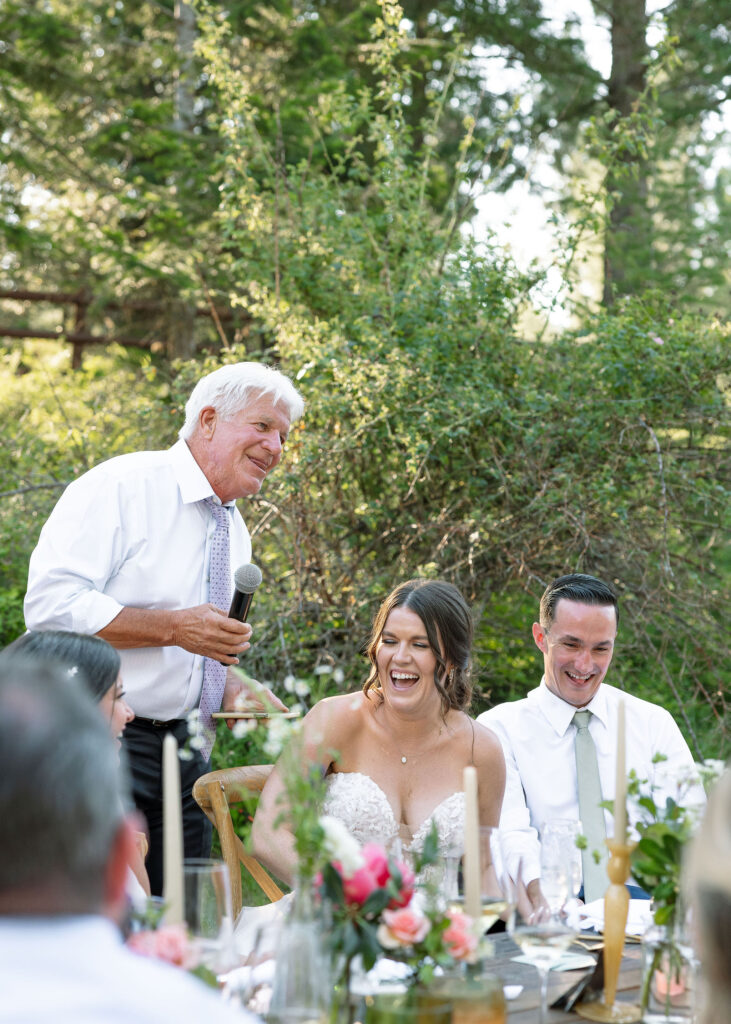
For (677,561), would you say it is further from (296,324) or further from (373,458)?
(296,324)

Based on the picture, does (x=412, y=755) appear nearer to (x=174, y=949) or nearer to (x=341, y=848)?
(x=341, y=848)

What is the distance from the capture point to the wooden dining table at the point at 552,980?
6.47 ft

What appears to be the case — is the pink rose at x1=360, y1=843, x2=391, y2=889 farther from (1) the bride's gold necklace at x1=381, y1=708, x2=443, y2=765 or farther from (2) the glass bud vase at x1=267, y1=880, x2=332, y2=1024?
(1) the bride's gold necklace at x1=381, y1=708, x2=443, y2=765

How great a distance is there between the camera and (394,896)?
1.66 m

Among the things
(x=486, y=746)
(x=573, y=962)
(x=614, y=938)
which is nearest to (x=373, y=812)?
(x=486, y=746)

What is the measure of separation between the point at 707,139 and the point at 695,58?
1894 mm

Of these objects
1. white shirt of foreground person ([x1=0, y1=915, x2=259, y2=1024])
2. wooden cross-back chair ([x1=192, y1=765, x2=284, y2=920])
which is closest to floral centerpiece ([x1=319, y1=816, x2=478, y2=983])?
white shirt of foreground person ([x1=0, y1=915, x2=259, y2=1024])

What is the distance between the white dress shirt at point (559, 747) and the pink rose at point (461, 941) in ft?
5.71

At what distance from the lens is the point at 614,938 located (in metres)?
1.99

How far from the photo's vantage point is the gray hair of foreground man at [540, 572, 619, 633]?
3.49 metres

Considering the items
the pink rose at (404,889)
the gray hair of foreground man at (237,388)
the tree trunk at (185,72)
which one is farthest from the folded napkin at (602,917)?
the tree trunk at (185,72)

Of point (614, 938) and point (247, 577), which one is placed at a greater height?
point (247, 577)

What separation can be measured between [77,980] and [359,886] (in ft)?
2.26

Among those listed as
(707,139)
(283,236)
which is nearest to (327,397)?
(283,236)
